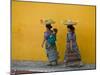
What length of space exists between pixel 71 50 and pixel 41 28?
469 millimetres

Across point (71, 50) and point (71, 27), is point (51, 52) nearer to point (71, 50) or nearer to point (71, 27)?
point (71, 50)

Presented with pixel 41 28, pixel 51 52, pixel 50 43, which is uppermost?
pixel 41 28

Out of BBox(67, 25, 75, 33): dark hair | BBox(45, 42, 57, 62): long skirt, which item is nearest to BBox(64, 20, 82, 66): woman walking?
BBox(67, 25, 75, 33): dark hair

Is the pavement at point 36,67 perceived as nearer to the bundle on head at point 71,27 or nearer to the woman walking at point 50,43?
the woman walking at point 50,43

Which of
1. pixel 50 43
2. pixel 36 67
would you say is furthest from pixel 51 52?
pixel 36 67

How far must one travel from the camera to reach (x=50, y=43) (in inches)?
95.6

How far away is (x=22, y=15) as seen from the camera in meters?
2.31

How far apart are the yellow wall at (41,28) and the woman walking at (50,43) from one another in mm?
51

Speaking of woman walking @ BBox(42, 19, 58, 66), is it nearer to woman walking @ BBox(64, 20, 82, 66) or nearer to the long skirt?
the long skirt

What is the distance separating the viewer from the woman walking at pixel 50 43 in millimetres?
2408

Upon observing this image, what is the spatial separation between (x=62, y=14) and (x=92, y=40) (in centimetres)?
53

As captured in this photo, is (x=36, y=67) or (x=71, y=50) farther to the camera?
(x=71, y=50)

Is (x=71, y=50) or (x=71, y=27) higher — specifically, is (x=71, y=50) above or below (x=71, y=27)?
below

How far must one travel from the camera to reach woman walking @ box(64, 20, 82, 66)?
8.20 feet
